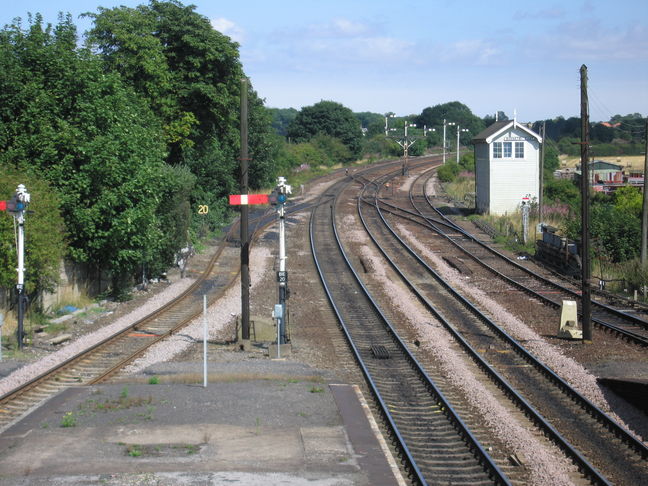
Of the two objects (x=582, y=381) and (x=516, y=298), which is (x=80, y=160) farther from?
(x=582, y=381)

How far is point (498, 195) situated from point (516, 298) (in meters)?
20.7

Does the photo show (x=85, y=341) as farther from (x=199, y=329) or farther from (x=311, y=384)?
(x=311, y=384)

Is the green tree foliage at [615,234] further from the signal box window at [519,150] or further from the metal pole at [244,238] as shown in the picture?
the metal pole at [244,238]

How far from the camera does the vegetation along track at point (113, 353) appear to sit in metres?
13.5

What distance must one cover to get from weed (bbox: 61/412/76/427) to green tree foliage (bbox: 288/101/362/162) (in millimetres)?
82181

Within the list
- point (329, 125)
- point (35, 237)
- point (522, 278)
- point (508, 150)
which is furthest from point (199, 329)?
point (329, 125)

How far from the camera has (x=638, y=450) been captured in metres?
11.8

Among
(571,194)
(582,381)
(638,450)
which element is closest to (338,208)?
(571,194)

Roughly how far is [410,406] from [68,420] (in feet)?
19.2

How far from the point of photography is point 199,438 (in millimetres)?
11008

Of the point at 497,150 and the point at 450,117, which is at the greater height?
the point at 450,117

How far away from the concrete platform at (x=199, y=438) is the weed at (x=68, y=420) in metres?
0.01

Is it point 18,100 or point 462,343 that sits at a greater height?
point 18,100

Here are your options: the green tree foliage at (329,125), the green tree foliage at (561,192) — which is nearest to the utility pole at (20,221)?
the green tree foliage at (561,192)
